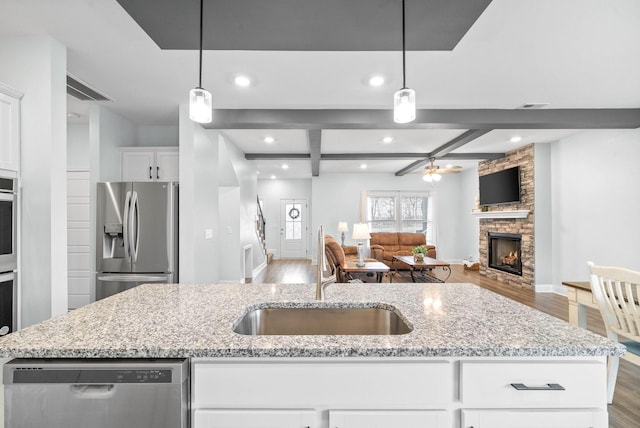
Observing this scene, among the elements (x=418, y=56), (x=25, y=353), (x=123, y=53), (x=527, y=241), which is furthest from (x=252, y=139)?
(x=527, y=241)

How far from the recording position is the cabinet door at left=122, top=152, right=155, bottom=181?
4.17 metres

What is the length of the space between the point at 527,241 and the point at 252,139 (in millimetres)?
5044

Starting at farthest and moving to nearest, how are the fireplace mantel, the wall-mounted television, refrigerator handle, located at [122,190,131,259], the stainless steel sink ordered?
1. the wall-mounted television
2. the fireplace mantel
3. refrigerator handle, located at [122,190,131,259]
4. the stainless steel sink

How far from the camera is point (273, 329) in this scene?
160 cm

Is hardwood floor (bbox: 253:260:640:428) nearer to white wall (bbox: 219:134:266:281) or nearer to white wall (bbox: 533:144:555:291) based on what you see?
white wall (bbox: 533:144:555:291)

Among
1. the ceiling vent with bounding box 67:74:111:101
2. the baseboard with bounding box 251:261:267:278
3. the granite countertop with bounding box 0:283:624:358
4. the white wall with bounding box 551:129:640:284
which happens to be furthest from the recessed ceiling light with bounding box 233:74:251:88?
the white wall with bounding box 551:129:640:284

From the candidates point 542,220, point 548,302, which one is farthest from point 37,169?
point 542,220

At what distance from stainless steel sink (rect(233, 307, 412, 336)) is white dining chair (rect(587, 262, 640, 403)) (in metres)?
1.62

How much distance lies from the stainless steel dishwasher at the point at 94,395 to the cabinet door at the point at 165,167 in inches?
135

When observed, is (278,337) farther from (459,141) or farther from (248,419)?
(459,141)

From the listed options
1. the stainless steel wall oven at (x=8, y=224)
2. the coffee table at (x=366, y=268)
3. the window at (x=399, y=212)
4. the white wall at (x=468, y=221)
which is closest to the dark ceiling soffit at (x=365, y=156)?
the white wall at (x=468, y=221)

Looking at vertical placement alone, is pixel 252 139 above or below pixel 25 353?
above

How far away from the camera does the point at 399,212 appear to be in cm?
938

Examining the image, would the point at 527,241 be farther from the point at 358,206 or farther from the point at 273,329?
the point at 273,329
